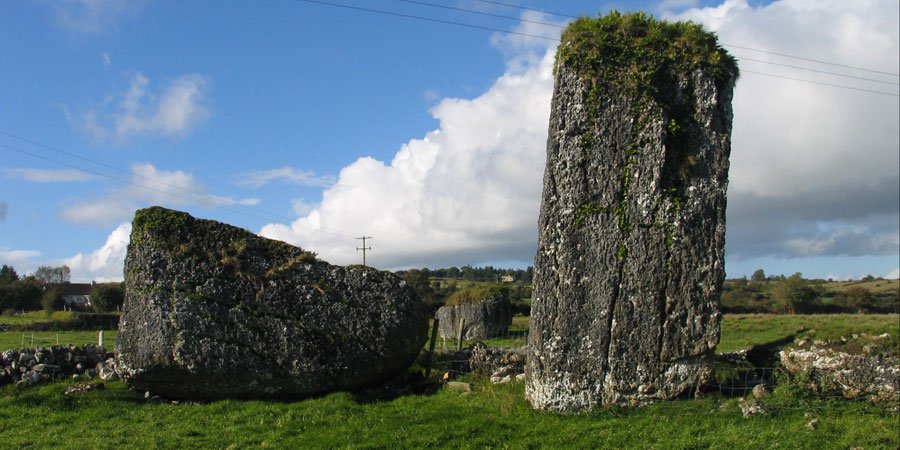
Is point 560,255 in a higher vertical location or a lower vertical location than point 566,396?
higher

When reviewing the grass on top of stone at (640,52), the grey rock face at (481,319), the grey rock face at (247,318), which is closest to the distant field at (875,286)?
the grey rock face at (481,319)

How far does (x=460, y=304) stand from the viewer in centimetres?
3503

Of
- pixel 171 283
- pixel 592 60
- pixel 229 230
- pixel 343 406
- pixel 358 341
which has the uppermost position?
pixel 592 60

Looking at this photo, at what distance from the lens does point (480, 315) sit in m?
33.5

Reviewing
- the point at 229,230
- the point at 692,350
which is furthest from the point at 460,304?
the point at 692,350

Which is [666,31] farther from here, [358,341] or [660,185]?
[358,341]

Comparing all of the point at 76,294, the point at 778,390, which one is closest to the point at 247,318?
the point at 778,390

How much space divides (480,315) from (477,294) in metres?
1.87

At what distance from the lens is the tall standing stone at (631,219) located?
36.2ft

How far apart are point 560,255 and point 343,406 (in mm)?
4716

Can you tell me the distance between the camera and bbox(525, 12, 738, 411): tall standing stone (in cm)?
1102

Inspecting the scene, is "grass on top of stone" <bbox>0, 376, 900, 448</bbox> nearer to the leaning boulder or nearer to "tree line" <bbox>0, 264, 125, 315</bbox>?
the leaning boulder

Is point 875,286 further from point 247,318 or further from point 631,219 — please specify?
point 247,318

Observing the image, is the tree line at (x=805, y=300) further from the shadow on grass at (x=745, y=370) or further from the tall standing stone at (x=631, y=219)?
the tall standing stone at (x=631, y=219)
